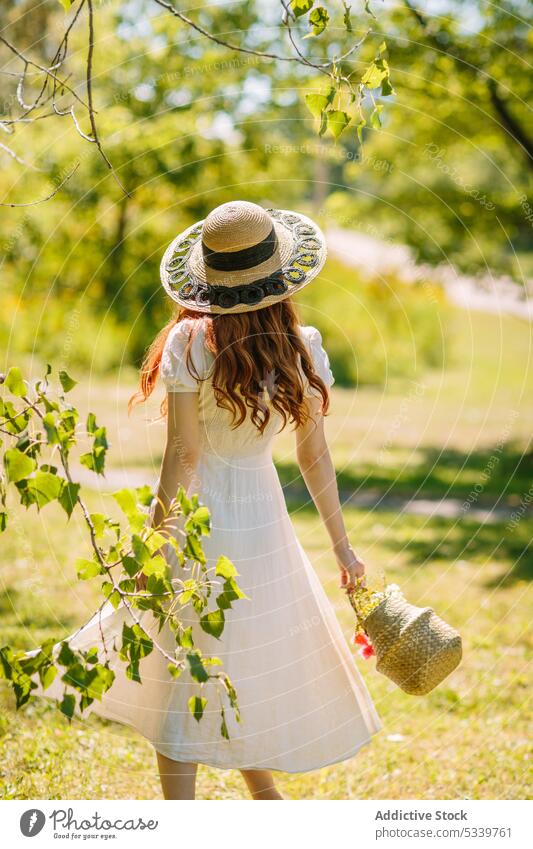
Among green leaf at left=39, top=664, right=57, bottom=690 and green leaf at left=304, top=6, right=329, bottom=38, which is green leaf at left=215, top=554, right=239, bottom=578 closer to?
green leaf at left=39, top=664, right=57, bottom=690

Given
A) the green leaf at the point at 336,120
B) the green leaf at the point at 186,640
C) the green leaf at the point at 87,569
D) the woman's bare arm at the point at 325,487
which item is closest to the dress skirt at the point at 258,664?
the woman's bare arm at the point at 325,487

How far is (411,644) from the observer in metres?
2.85

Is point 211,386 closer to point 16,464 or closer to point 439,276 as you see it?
point 16,464

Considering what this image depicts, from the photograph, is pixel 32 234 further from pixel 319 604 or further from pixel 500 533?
pixel 319 604

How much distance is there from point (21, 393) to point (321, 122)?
46.3 inches

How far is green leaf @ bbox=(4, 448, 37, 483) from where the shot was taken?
203cm

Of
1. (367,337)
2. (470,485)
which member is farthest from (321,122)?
(367,337)

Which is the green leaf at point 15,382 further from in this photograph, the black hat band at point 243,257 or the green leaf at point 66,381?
the black hat band at point 243,257

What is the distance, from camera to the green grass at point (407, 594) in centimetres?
365

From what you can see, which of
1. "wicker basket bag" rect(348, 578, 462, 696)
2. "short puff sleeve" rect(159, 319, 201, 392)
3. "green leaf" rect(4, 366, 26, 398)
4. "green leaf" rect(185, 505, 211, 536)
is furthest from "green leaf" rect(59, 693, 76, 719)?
"wicker basket bag" rect(348, 578, 462, 696)

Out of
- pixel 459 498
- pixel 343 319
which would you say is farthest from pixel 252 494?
pixel 343 319

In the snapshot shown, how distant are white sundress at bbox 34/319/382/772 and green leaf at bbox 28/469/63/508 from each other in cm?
80

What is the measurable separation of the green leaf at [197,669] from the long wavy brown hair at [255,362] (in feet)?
2.85

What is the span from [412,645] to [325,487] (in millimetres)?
593
